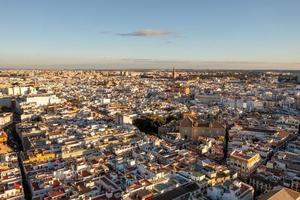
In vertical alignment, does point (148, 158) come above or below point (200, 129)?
below

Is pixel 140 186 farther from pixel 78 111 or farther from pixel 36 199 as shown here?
pixel 78 111

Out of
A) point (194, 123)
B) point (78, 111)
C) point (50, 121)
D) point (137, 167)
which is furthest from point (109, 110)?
point (137, 167)

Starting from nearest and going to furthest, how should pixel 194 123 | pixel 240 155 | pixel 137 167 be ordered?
pixel 137 167
pixel 240 155
pixel 194 123

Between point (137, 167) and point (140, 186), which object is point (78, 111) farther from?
point (140, 186)

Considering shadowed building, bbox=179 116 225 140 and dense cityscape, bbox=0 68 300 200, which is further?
shadowed building, bbox=179 116 225 140

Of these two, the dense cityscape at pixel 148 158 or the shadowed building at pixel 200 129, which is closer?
the dense cityscape at pixel 148 158

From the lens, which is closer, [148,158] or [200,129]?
[148,158]

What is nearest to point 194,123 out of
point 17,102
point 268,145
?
point 268,145

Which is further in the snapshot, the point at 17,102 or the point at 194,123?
the point at 17,102

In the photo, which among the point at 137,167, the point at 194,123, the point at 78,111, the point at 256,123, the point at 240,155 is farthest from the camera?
the point at 78,111
